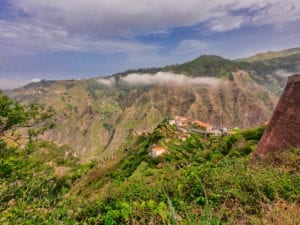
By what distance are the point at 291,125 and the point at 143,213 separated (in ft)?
44.1

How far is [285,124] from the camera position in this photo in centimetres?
1752

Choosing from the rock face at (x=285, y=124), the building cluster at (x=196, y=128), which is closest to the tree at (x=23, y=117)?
the rock face at (x=285, y=124)

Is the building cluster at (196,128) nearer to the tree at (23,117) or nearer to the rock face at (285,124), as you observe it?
the rock face at (285,124)

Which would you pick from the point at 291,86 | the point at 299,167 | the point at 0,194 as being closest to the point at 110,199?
the point at 299,167

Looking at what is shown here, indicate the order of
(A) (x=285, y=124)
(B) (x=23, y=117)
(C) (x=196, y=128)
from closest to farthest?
(A) (x=285, y=124) → (B) (x=23, y=117) → (C) (x=196, y=128)

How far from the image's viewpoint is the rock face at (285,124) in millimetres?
16438

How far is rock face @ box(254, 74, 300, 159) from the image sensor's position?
16438 mm

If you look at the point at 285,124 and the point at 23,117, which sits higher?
the point at 23,117

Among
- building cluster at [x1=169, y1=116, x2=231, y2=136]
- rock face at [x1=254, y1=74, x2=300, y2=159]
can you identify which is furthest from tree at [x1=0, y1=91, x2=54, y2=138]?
building cluster at [x1=169, y1=116, x2=231, y2=136]

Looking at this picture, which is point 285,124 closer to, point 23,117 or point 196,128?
point 23,117

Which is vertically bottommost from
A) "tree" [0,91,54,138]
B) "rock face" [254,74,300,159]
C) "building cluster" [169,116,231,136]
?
"building cluster" [169,116,231,136]

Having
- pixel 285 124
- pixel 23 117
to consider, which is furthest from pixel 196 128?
pixel 23 117

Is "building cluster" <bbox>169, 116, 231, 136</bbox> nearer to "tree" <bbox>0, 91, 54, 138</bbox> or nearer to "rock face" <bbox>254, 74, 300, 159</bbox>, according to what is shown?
"rock face" <bbox>254, 74, 300, 159</bbox>

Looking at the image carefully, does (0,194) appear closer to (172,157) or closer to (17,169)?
(17,169)
